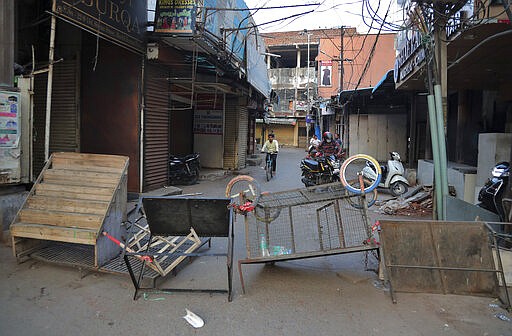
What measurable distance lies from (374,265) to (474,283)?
1.25m

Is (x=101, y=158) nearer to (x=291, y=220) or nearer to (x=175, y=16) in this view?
(x=291, y=220)

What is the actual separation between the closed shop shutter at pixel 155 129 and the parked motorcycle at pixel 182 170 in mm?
1659

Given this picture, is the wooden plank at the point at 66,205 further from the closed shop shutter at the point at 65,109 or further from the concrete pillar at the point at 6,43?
the closed shop shutter at the point at 65,109

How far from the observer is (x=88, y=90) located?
8.95 metres

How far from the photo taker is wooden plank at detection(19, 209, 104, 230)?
4.42 metres

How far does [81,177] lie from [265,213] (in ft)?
8.04

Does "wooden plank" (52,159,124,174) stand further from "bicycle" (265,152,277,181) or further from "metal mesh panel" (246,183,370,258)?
"bicycle" (265,152,277,181)

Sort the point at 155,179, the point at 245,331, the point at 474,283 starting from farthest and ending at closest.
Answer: the point at 155,179 < the point at 474,283 < the point at 245,331

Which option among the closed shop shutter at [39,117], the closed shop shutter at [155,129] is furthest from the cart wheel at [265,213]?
the closed shop shutter at [39,117]

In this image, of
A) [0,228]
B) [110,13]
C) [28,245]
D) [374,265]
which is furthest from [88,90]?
[374,265]

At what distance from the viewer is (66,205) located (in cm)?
462

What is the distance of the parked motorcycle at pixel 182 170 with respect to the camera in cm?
1172

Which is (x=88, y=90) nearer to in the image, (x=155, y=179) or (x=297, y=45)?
(x=155, y=179)

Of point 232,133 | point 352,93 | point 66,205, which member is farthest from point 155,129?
point 352,93
